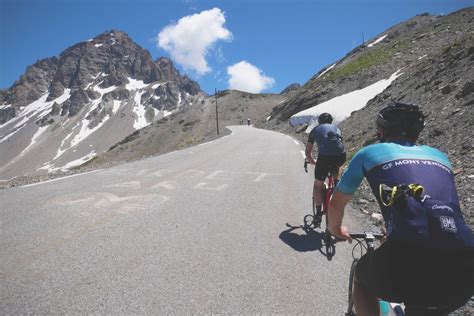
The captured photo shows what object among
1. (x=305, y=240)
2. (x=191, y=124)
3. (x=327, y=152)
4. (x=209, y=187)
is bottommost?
(x=305, y=240)

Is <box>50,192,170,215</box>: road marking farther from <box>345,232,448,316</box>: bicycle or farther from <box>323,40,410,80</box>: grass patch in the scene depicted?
<box>323,40,410,80</box>: grass patch

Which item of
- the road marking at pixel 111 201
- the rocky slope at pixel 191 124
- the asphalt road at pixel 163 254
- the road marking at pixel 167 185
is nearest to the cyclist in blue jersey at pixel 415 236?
the asphalt road at pixel 163 254

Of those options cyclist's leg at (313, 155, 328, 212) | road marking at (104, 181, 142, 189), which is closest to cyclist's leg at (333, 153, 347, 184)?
cyclist's leg at (313, 155, 328, 212)

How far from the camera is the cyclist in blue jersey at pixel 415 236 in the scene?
2094 millimetres

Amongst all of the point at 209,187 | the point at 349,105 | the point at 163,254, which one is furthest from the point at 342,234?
the point at 349,105

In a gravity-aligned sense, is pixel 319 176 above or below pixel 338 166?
below

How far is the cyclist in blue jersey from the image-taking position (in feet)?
6.87

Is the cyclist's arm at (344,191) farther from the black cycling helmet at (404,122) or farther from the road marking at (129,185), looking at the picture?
the road marking at (129,185)

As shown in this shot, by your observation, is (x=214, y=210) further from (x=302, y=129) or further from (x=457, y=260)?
(x=302, y=129)

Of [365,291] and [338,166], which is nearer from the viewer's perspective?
[365,291]

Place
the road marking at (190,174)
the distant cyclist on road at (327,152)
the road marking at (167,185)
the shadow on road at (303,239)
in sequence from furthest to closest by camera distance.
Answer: the road marking at (190,174), the road marking at (167,185), the distant cyclist on road at (327,152), the shadow on road at (303,239)

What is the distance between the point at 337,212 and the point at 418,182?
66cm

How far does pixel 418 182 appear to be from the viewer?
2238 mm

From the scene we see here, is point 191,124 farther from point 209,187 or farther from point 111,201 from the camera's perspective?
point 111,201
